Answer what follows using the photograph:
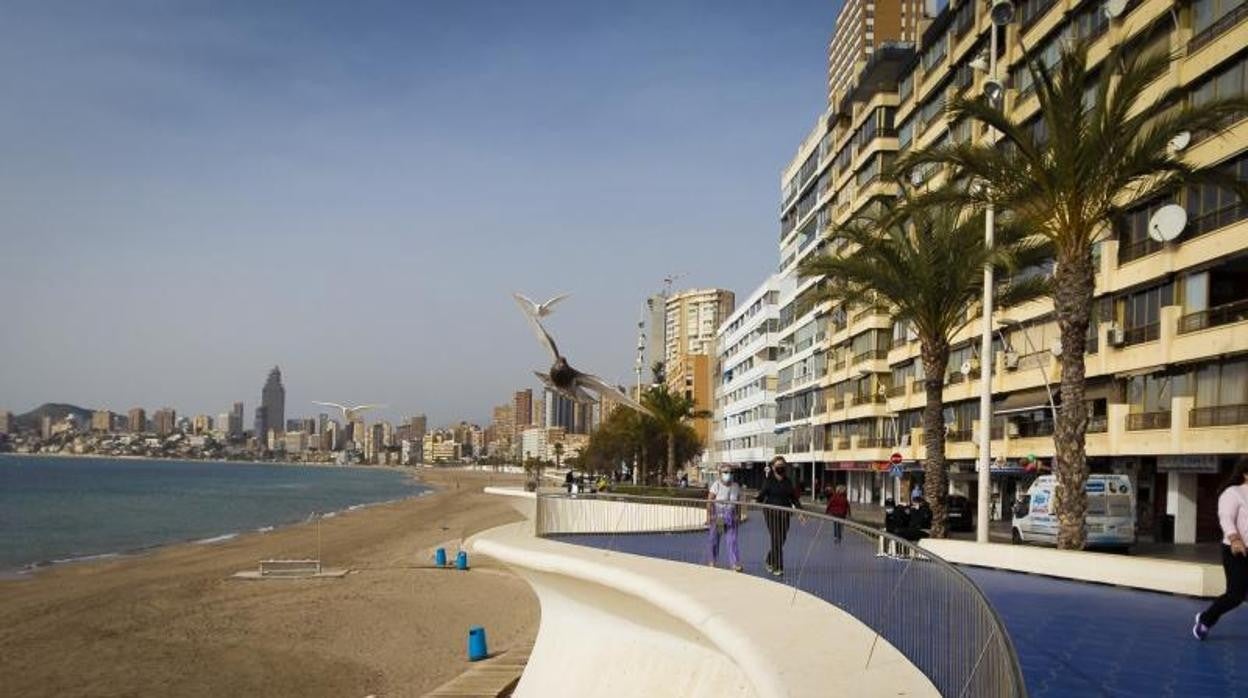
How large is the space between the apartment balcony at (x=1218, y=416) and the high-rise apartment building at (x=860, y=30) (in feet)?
226

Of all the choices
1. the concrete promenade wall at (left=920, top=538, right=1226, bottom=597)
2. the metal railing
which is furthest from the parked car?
the metal railing

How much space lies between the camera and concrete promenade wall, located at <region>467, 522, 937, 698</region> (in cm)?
693

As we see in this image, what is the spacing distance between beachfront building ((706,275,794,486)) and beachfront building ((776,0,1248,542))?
61.6ft

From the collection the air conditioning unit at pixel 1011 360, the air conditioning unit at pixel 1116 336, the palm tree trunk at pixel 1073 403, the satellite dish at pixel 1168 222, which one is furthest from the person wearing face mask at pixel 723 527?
the air conditioning unit at pixel 1011 360

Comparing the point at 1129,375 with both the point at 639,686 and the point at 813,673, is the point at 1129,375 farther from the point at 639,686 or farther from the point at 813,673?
the point at 813,673

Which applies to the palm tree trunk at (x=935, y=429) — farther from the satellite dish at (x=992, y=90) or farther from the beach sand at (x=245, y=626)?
the beach sand at (x=245, y=626)

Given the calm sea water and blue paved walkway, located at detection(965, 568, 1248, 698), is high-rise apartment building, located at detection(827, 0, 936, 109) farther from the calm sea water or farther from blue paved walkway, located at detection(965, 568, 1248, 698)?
blue paved walkway, located at detection(965, 568, 1248, 698)

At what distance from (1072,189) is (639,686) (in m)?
11.1

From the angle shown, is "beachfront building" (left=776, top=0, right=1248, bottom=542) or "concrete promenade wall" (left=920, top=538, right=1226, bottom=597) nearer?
"concrete promenade wall" (left=920, top=538, right=1226, bottom=597)

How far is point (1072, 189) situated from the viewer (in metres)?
17.4

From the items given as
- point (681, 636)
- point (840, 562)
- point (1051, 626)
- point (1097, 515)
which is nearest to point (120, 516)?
point (1097, 515)

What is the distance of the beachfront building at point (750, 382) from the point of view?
91.6 meters

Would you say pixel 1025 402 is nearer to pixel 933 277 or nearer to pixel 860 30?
pixel 933 277

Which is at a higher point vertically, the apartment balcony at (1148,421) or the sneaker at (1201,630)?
the apartment balcony at (1148,421)
